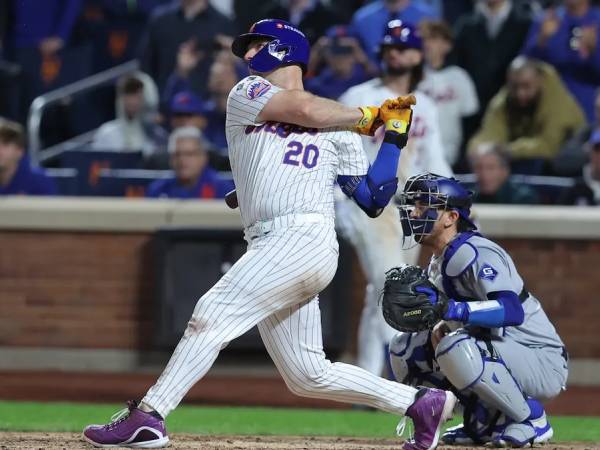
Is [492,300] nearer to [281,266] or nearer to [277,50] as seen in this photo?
[281,266]

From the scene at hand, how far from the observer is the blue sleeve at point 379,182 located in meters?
5.00

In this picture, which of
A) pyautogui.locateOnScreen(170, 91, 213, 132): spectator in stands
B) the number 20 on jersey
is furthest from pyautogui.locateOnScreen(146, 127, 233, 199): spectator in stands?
the number 20 on jersey

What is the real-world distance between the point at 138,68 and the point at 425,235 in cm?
649

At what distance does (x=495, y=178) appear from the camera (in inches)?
378

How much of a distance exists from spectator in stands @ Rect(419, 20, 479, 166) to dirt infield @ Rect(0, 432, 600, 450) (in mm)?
4688

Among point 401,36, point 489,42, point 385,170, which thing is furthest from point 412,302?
point 489,42

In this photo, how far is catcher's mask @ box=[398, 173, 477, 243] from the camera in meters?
5.49

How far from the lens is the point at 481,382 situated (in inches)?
208

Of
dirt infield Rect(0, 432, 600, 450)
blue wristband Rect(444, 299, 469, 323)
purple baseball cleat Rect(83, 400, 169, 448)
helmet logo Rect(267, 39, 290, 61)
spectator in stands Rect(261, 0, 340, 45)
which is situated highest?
spectator in stands Rect(261, 0, 340, 45)

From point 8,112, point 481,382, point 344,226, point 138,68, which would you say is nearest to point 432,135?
point 344,226

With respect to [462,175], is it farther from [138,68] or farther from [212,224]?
[138,68]

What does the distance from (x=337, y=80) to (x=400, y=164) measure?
2.84 metres

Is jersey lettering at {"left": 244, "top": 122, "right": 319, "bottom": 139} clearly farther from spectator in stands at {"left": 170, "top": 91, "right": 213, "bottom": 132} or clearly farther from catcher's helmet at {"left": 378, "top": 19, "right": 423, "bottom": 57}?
spectator in stands at {"left": 170, "top": 91, "right": 213, "bottom": 132}

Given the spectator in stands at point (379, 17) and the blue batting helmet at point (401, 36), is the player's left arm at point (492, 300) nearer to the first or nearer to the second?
the blue batting helmet at point (401, 36)
